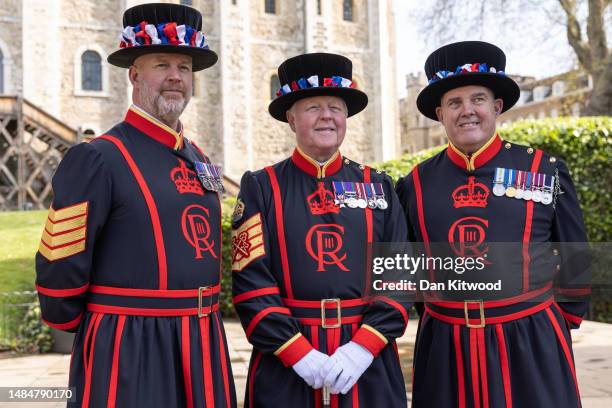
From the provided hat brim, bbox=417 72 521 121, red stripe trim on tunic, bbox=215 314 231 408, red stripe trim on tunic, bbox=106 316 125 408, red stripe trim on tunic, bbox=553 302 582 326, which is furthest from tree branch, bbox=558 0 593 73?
red stripe trim on tunic, bbox=106 316 125 408

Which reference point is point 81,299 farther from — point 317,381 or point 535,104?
point 535,104

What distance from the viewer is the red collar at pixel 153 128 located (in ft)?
9.17

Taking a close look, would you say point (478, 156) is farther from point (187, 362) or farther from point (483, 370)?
point (187, 362)

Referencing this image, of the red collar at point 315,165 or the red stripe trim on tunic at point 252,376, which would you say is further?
the red collar at point 315,165

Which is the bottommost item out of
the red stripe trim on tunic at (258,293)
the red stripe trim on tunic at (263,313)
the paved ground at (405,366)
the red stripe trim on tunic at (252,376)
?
the paved ground at (405,366)

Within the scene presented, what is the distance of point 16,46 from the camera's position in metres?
22.6

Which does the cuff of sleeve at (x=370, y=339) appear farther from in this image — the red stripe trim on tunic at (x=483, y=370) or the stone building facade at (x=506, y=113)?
the stone building facade at (x=506, y=113)

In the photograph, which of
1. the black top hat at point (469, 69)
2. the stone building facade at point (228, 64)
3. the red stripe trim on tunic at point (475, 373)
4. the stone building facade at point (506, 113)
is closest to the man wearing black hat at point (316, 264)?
the red stripe trim on tunic at point (475, 373)

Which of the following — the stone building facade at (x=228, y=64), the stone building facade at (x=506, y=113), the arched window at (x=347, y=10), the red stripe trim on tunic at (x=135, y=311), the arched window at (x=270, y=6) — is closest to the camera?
the red stripe trim on tunic at (x=135, y=311)

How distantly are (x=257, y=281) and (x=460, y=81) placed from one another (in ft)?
4.79

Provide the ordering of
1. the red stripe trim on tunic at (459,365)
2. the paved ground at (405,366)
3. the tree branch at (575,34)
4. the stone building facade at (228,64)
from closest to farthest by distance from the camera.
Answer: the red stripe trim on tunic at (459,365) → the paved ground at (405,366) → the tree branch at (575,34) → the stone building facade at (228,64)

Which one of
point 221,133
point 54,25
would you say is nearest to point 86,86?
point 54,25

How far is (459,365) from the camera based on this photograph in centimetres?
292

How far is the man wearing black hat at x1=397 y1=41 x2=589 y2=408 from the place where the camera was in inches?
113
